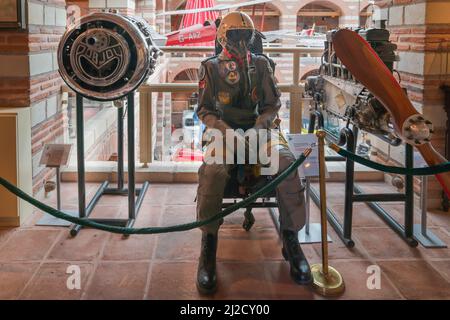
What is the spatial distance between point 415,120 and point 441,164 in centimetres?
25

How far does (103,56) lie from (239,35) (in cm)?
87

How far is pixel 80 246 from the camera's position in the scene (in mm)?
3340

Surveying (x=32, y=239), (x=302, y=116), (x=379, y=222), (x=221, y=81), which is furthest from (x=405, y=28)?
(x=32, y=239)

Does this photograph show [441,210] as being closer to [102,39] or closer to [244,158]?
[244,158]

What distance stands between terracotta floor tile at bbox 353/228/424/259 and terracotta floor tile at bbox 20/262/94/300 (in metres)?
1.66

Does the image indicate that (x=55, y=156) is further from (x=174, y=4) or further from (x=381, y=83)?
(x=174, y=4)

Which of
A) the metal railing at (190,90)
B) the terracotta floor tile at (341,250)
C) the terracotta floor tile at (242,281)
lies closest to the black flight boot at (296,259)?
the terracotta floor tile at (242,281)

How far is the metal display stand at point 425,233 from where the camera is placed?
11.0 ft

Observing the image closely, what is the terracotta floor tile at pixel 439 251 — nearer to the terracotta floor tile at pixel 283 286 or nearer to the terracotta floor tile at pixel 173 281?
the terracotta floor tile at pixel 283 286

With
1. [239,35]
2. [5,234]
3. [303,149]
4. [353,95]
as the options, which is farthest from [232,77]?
[5,234]

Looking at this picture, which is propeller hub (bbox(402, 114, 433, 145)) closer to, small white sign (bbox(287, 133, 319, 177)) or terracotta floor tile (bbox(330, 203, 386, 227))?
small white sign (bbox(287, 133, 319, 177))

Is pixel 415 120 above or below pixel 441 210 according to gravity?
above

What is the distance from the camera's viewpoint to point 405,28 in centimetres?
420
